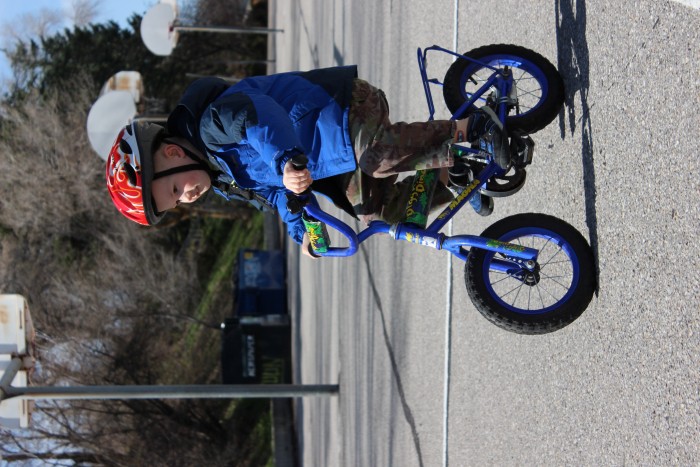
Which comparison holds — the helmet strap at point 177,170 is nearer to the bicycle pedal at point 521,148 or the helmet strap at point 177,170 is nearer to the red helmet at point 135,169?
the red helmet at point 135,169

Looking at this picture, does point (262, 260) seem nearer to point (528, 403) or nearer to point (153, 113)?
point (153, 113)

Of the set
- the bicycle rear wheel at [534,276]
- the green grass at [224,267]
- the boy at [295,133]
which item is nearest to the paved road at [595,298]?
the bicycle rear wheel at [534,276]

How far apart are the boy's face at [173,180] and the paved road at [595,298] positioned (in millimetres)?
2162

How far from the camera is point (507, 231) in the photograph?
4.02 metres

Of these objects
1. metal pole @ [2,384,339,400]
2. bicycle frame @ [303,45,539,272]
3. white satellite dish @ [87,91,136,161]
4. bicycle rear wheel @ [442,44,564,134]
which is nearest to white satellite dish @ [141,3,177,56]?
white satellite dish @ [87,91,136,161]

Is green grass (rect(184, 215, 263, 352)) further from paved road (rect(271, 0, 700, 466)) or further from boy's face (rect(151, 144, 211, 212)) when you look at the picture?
boy's face (rect(151, 144, 211, 212))

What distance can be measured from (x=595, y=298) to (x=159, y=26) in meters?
13.7

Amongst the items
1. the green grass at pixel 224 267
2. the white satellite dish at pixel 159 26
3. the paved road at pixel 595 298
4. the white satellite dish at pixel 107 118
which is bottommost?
the green grass at pixel 224 267

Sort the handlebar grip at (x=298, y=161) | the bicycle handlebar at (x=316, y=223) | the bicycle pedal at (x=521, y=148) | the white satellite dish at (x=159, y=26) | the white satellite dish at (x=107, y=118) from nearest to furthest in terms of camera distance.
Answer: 1. the handlebar grip at (x=298, y=161)
2. the bicycle handlebar at (x=316, y=223)
3. the bicycle pedal at (x=521, y=148)
4. the white satellite dish at (x=107, y=118)
5. the white satellite dish at (x=159, y=26)

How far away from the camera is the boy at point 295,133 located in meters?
3.96

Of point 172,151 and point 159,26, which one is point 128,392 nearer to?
point 172,151

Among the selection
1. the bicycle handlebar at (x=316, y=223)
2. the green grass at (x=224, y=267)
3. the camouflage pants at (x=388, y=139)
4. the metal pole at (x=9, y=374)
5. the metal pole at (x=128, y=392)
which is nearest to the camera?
the bicycle handlebar at (x=316, y=223)

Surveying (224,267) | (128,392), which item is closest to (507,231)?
(128,392)

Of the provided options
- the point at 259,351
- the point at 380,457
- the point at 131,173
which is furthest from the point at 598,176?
the point at 259,351
